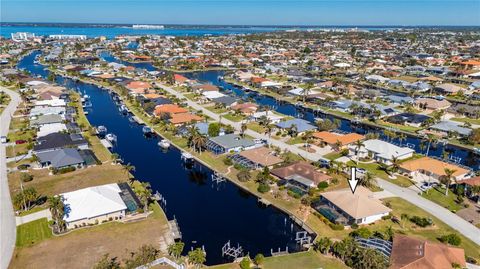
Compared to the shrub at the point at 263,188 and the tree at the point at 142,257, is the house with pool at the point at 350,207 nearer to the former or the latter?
the shrub at the point at 263,188

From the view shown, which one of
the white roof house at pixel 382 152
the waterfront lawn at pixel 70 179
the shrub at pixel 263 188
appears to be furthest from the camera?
the white roof house at pixel 382 152

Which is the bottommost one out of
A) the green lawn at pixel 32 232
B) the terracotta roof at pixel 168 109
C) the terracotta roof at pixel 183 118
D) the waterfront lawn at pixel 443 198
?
the green lawn at pixel 32 232

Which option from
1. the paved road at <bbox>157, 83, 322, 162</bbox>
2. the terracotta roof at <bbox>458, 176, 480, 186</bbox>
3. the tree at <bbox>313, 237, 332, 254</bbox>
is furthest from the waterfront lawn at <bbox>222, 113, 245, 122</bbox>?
the tree at <bbox>313, 237, 332, 254</bbox>

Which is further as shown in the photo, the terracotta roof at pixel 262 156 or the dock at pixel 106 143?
the dock at pixel 106 143

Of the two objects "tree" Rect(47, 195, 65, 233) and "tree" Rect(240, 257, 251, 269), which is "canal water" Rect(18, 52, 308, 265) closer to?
"tree" Rect(240, 257, 251, 269)

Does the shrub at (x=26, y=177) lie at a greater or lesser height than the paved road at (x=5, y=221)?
greater

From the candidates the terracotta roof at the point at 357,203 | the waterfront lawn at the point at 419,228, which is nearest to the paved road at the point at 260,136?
the terracotta roof at the point at 357,203

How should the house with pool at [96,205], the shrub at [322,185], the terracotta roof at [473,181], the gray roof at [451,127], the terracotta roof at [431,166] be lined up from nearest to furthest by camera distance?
1. the house with pool at [96,205]
2. the terracotta roof at [473,181]
3. the shrub at [322,185]
4. the terracotta roof at [431,166]
5. the gray roof at [451,127]

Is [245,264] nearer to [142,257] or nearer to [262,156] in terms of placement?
[142,257]
